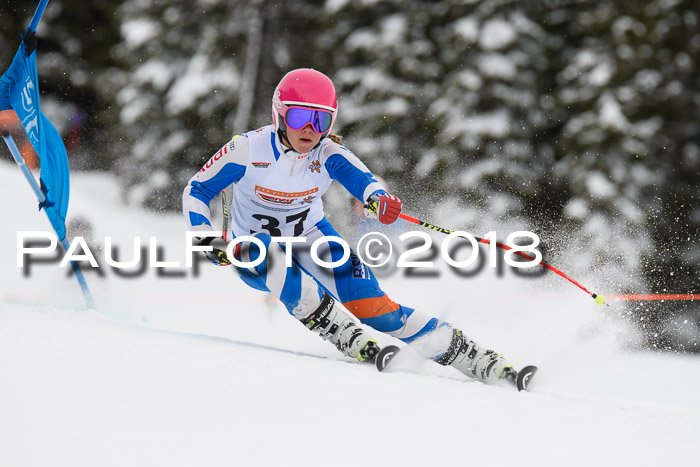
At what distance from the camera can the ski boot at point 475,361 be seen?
4.08 meters

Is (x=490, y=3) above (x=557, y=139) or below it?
above

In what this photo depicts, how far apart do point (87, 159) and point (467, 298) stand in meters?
12.8

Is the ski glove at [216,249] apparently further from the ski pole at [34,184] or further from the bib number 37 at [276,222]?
the ski pole at [34,184]

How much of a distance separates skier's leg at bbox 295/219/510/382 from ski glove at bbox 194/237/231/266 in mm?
647

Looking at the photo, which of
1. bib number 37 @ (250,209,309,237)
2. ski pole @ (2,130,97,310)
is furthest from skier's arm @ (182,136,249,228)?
ski pole @ (2,130,97,310)

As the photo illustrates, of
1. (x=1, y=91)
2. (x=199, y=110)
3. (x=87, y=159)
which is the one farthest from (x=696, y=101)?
(x=87, y=159)

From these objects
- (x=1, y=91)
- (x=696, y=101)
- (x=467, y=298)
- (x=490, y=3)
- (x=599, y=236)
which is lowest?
(x=467, y=298)

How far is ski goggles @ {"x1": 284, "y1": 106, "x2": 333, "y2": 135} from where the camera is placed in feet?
12.7

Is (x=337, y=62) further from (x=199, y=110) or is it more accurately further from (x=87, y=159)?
(x=87, y=159)

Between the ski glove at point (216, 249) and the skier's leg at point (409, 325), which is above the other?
the ski glove at point (216, 249)

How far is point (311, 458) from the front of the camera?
2342 millimetres

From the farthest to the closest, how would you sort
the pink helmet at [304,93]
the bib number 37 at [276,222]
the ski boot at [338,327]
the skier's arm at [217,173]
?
the bib number 37 at [276,222]
the ski boot at [338,327]
the skier's arm at [217,173]
the pink helmet at [304,93]

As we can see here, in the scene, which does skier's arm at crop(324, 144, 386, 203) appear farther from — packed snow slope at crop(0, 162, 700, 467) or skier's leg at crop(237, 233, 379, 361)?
packed snow slope at crop(0, 162, 700, 467)

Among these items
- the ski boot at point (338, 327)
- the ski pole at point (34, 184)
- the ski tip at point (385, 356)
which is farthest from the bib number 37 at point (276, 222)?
the ski pole at point (34, 184)
